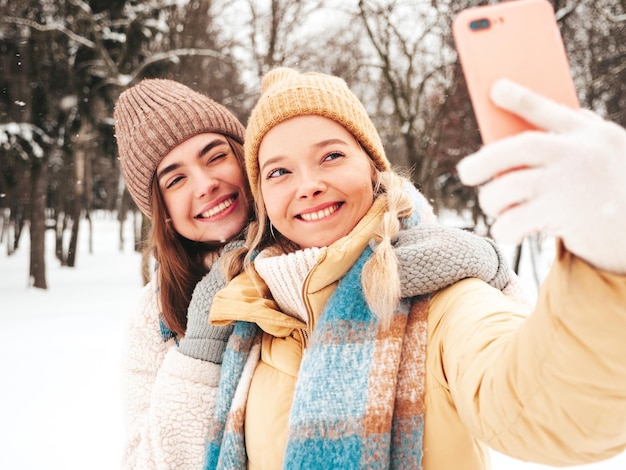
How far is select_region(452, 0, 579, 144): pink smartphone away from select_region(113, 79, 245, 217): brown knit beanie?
1.71m

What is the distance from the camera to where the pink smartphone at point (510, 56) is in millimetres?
747

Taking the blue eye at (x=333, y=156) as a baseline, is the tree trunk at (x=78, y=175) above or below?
above

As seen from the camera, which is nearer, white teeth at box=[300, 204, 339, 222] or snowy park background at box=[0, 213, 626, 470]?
white teeth at box=[300, 204, 339, 222]

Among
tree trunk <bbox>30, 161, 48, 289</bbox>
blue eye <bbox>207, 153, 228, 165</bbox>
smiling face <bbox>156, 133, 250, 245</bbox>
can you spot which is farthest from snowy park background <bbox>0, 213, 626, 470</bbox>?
blue eye <bbox>207, 153, 228, 165</bbox>

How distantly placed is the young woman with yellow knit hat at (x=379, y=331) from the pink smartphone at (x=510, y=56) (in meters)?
0.23

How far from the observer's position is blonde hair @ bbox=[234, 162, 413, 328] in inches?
50.0

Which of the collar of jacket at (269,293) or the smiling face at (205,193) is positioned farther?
the smiling face at (205,193)


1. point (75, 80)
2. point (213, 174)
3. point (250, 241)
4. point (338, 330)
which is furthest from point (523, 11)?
point (75, 80)

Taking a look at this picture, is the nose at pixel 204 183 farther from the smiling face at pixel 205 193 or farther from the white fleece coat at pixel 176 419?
the white fleece coat at pixel 176 419

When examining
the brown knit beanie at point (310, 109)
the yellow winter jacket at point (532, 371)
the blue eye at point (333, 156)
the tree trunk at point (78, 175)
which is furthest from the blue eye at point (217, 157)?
the tree trunk at point (78, 175)

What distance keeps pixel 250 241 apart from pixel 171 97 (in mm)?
967

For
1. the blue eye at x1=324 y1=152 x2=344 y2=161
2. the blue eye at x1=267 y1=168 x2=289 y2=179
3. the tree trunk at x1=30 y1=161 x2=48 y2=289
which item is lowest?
the blue eye at x1=267 y1=168 x2=289 y2=179

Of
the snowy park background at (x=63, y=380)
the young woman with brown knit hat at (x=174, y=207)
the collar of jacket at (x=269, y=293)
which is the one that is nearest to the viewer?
the collar of jacket at (x=269, y=293)

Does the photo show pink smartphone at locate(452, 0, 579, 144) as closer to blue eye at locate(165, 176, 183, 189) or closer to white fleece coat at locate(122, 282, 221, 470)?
white fleece coat at locate(122, 282, 221, 470)
